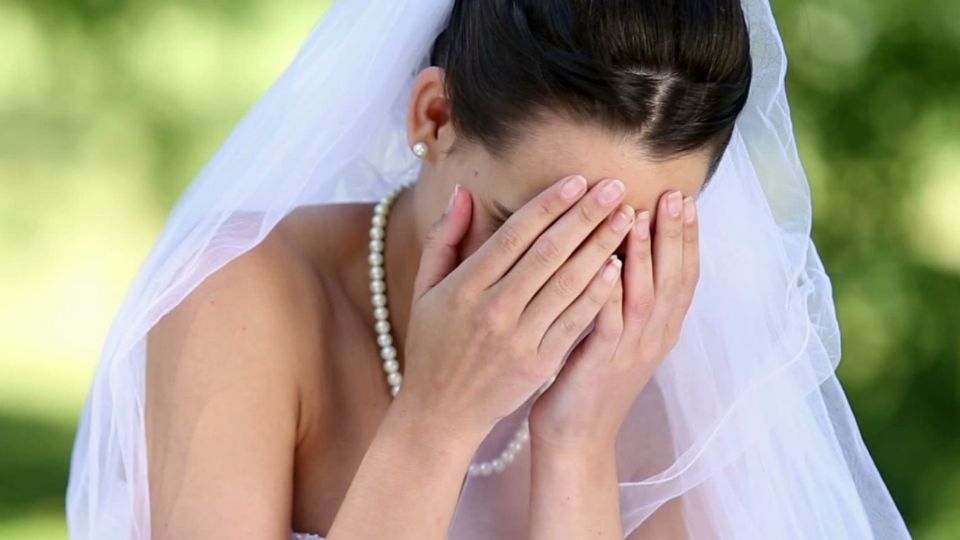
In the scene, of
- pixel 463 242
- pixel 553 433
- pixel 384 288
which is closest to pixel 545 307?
pixel 463 242

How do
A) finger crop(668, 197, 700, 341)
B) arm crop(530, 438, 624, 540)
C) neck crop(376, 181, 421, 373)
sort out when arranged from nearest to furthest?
finger crop(668, 197, 700, 341)
arm crop(530, 438, 624, 540)
neck crop(376, 181, 421, 373)

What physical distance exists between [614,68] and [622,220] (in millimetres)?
208

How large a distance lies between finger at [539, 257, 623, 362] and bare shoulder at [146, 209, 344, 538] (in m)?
0.43

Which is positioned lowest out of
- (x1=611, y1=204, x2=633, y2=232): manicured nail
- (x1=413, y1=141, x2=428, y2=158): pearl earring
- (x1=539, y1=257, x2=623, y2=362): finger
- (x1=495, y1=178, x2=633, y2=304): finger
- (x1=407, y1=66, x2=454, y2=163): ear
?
(x1=539, y1=257, x2=623, y2=362): finger

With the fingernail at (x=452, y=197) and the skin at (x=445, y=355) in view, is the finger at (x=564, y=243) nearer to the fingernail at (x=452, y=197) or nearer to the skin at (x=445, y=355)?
the skin at (x=445, y=355)

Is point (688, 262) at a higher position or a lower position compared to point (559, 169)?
lower

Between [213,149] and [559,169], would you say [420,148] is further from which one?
[213,149]

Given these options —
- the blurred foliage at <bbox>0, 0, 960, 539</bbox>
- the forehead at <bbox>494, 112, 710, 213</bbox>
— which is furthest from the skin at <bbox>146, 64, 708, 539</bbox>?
the blurred foliage at <bbox>0, 0, 960, 539</bbox>

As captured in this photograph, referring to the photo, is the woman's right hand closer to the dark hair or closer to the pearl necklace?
the dark hair

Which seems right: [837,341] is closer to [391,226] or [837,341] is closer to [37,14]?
[391,226]

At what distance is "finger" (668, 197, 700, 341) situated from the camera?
192 centimetres

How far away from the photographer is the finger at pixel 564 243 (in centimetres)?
181

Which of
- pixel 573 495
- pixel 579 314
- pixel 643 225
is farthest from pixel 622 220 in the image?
pixel 573 495

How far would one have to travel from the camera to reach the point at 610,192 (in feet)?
5.93
